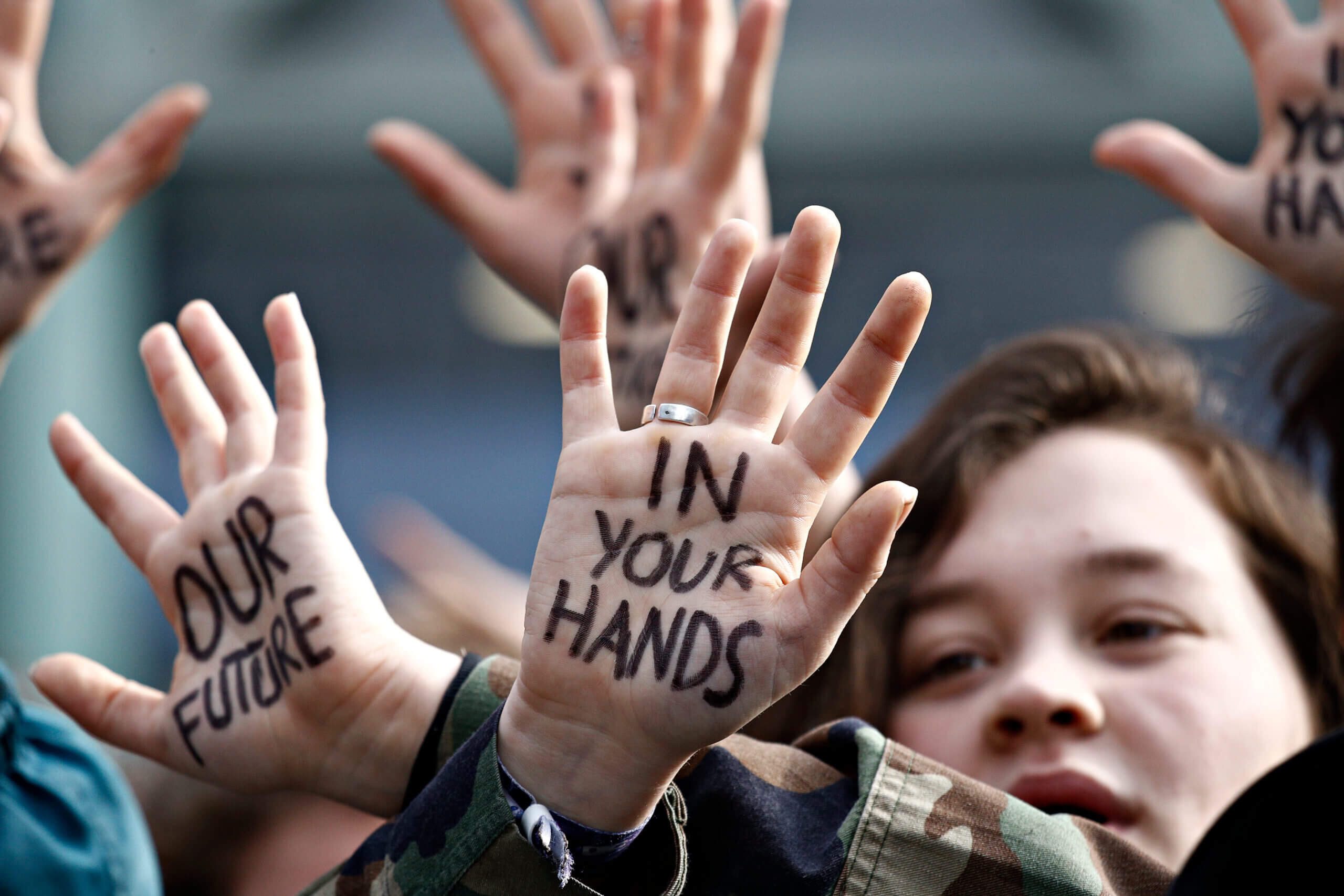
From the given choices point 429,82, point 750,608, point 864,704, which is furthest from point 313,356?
point 429,82

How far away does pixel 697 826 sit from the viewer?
89 centimetres

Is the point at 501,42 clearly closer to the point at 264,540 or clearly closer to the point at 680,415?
the point at 264,540

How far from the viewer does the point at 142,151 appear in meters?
1.49

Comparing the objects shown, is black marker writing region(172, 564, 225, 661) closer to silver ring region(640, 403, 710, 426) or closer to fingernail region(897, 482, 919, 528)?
silver ring region(640, 403, 710, 426)

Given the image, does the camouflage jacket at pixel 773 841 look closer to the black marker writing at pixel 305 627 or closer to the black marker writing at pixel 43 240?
the black marker writing at pixel 305 627

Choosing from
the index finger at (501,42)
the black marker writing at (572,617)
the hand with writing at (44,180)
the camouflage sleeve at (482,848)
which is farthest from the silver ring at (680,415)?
the index finger at (501,42)

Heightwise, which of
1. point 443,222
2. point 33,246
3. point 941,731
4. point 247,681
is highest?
point 33,246

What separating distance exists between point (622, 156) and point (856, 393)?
2.82 ft

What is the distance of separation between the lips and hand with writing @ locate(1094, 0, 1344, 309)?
50 centimetres

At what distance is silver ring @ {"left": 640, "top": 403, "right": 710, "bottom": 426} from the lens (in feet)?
2.76

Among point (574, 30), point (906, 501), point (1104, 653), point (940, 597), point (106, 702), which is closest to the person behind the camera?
point (906, 501)

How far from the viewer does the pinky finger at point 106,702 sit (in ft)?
3.40

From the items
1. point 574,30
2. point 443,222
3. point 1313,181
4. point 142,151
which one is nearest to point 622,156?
point 574,30

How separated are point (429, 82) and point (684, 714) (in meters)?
6.15
